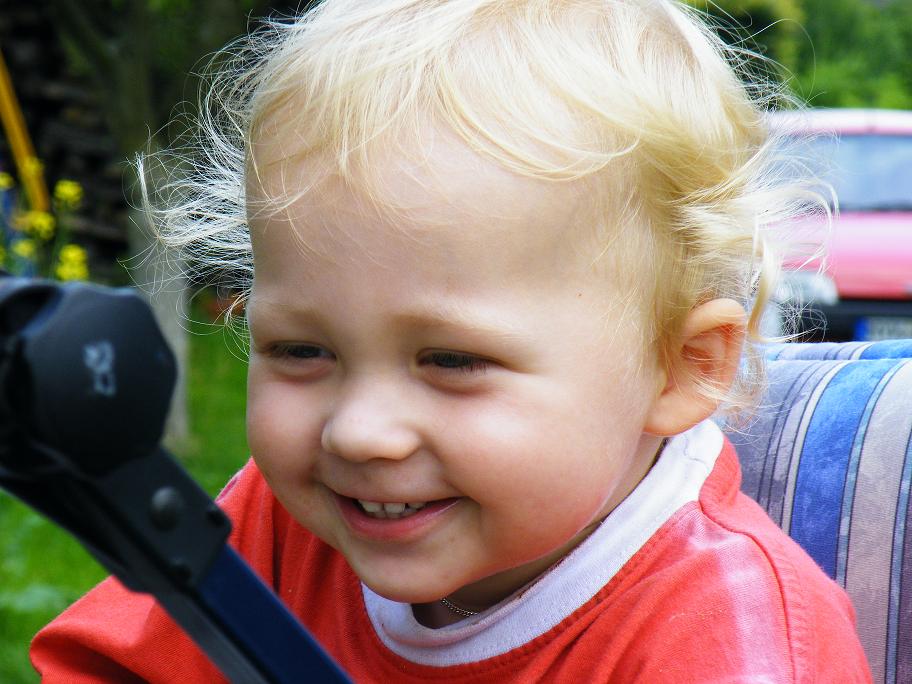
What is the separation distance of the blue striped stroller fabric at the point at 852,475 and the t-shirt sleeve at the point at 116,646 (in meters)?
0.73

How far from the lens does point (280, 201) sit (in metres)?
1.24

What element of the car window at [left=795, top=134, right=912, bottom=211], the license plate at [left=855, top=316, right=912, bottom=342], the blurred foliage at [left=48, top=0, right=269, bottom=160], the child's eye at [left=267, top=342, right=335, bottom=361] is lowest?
the license plate at [left=855, top=316, right=912, bottom=342]

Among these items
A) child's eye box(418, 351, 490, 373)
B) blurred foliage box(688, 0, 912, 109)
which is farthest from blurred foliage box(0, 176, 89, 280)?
blurred foliage box(688, 0, 912, 109)

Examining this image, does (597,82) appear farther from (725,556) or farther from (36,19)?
(36,19)

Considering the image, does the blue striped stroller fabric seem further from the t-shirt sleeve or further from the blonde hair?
the t-shirt sleeve

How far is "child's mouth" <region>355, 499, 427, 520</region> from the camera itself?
1.23 meters

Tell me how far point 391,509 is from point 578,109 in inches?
18.4

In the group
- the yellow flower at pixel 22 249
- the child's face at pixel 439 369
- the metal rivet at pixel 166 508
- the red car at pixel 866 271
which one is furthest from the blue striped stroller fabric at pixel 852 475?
the red car at pixel 866 271

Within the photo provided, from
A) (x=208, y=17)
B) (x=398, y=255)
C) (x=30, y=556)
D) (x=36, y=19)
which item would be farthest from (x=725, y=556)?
(x=36, y=19)

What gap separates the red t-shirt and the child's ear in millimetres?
66

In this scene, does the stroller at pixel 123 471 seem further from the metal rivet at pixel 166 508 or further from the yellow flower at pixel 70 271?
the yellow flower at pixel 70 271

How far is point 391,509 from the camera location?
48.7 inches

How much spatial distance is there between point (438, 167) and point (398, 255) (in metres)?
0.10

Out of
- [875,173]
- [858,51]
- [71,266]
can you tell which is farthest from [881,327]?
[858,51]
